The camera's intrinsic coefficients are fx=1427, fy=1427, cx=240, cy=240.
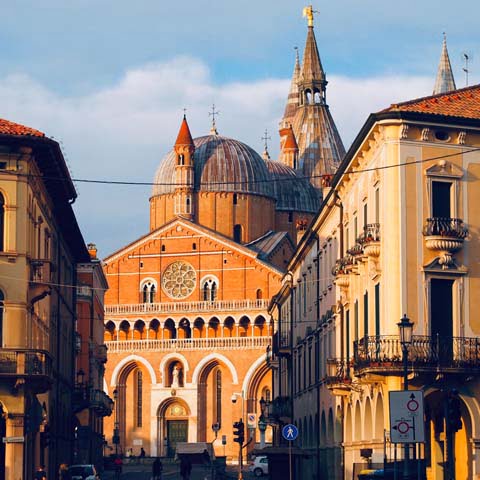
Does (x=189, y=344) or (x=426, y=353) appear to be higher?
(x=189, y=344)

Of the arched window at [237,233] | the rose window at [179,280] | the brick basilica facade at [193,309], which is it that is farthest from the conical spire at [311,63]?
the rose window at [179,280]

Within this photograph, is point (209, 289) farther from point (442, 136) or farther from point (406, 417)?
point (406, 417)

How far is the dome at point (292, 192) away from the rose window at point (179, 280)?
51.2 ft

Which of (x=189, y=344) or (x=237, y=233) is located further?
(x=237, y=233)

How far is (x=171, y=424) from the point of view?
372ft

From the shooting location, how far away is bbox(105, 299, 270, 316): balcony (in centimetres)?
11151

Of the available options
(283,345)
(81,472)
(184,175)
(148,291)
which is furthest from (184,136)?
(81,472)

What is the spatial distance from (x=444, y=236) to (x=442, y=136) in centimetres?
301

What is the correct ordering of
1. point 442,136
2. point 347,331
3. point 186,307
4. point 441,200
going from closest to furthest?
point 441,200 → point 442,136 → point 347,331 → point 186,307

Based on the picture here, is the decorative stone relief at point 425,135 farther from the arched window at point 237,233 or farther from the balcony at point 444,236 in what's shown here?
the arched window at point 237,233

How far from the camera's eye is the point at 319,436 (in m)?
56.7

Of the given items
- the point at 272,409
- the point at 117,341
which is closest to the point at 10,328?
the point at 272,409

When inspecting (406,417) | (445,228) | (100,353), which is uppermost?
(100,353)

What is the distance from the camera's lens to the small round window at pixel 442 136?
39.7 m
